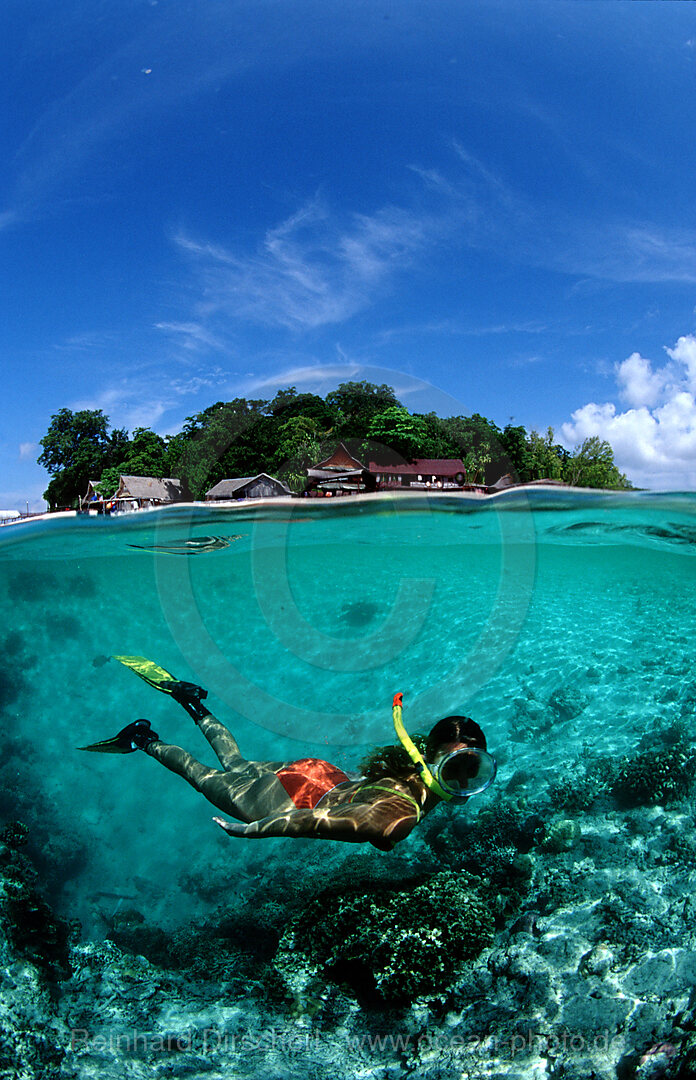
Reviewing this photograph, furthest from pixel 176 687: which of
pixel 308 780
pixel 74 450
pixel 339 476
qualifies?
pixel 74 450

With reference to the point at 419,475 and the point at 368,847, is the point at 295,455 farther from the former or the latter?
the point at 368,847

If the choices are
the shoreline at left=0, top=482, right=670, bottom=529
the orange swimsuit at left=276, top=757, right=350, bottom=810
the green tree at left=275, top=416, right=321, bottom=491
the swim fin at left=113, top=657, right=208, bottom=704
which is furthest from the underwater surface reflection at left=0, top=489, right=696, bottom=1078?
the swim fin at left=113, top=657, right=208, bottom=704

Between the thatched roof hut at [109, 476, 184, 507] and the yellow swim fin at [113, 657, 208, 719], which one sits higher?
the thatched roof hut at [109, 476, 184, 507]

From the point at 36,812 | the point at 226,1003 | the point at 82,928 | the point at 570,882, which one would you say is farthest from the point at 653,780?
the point at 36,812

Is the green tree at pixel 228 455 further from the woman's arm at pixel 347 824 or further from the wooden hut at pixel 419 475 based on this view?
the woman's arm at pixel 347 824

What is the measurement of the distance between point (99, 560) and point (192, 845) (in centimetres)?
922

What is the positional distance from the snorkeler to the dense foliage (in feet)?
26.0

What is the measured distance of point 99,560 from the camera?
51.3 ft

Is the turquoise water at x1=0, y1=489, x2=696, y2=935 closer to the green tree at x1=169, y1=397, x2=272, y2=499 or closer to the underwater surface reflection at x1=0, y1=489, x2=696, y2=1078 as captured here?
the underwater surface reflection at x1=0, y1=489, x2=696, y2=1078

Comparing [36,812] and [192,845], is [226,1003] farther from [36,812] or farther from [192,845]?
[36,812]

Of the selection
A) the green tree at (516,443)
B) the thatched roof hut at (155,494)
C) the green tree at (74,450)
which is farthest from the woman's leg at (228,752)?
the green tree at (74,450)

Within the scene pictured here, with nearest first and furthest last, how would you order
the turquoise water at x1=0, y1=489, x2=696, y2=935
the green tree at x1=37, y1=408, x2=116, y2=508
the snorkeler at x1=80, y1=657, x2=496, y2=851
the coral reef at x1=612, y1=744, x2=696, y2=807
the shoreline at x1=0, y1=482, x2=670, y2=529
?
the snorkeler at x1=80, y1=657, x2=496, y2=851 → the coral reef at x1=612, y1=744, x2=696, y2=807 → the turquoise water at x1=0, y1=489, x2=696, y2=935 → the shoreline at x1=0, y1=482, x2=670, y2=529 → the green tree at x1=37, y1=408, x2=116, y2=508

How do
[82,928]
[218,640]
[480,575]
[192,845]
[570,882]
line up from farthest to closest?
[480,575]
[218,640]
[192,845]
[82,928]
[570,882]

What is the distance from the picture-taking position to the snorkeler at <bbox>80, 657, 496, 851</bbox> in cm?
397
